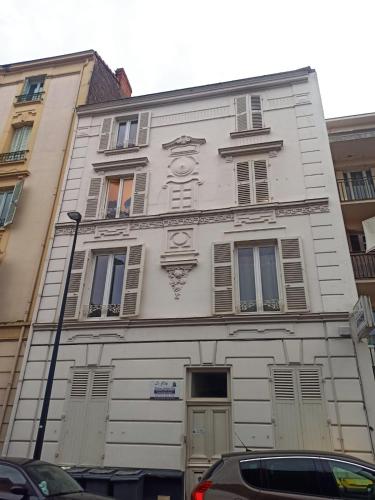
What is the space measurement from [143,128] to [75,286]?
7025 millimetres

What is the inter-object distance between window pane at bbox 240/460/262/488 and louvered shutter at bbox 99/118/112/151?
12.3m

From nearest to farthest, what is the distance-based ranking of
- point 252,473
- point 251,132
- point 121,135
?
point 252,473
point 251,132
point 121,135

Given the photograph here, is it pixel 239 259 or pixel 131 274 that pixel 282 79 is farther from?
A: pixel 131 274

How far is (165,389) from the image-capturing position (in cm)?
953

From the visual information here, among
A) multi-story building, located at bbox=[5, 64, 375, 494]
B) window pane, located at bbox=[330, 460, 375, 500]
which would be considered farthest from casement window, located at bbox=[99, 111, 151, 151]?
window pane, located at bbox=[330, 460, 375, 500]

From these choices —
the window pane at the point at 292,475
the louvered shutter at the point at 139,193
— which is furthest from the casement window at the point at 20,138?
the window pane at the point at 292,475

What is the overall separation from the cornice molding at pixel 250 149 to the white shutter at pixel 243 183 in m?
0.40

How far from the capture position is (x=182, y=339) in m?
10.0

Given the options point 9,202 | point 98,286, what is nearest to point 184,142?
point 98,286

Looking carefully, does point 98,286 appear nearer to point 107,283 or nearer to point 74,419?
point 107,283

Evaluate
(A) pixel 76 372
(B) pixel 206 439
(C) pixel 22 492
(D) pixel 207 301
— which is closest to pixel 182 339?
(D) pixel 207 301

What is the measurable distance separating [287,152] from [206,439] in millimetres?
9165

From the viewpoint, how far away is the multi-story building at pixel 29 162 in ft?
37.7

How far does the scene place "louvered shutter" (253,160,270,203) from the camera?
38.7 ft
